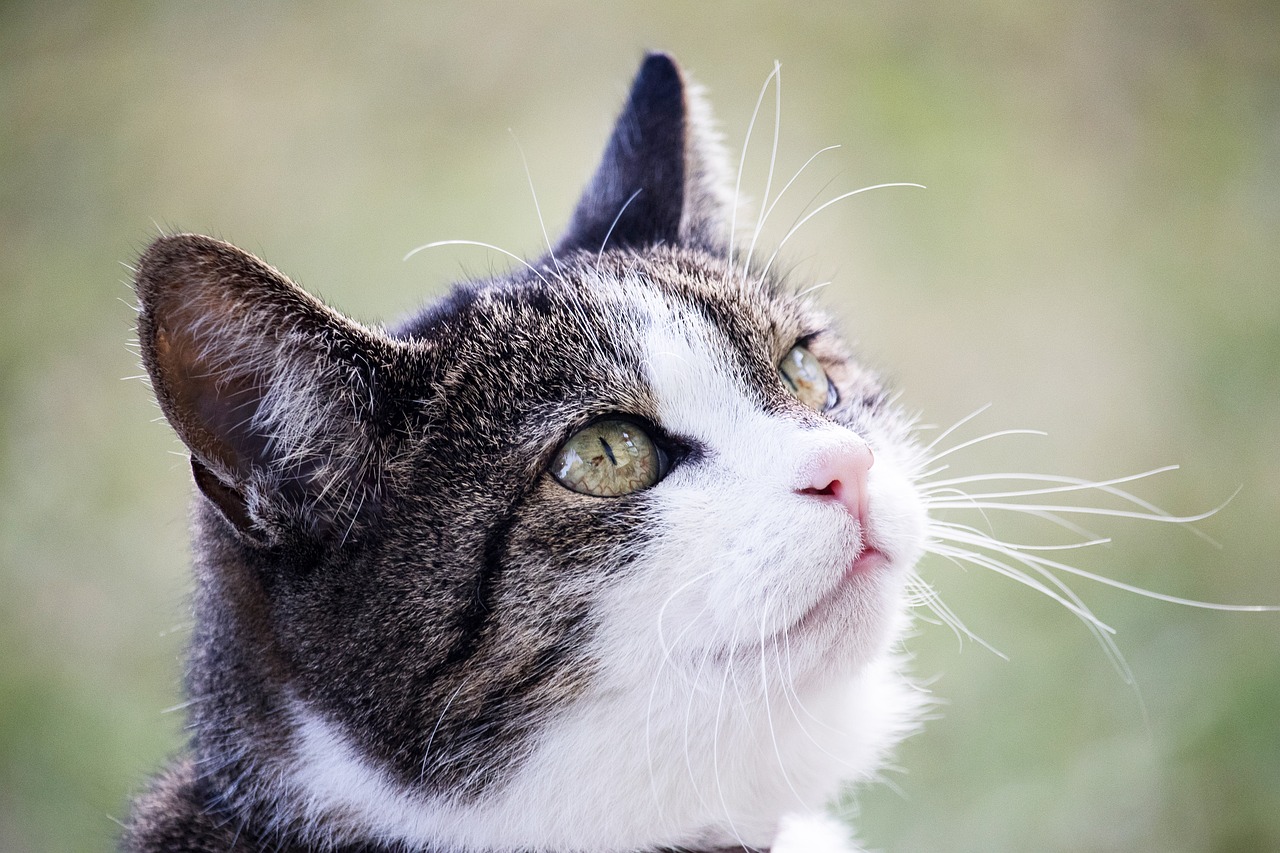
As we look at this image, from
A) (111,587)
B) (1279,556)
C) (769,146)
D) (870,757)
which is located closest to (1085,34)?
(769,146)

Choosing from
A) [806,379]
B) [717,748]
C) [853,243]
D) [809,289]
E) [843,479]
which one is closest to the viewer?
[843,479]

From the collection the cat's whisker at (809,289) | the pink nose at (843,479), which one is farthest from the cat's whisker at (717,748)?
the cat's whisker at (809,289)

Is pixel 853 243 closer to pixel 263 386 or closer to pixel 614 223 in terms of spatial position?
pixel 614 223

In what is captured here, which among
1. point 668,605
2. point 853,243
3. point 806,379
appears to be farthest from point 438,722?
point 853,243

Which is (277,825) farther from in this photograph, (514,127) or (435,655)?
(514,127)

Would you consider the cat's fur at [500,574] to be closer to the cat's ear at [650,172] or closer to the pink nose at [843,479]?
the pink nose at [843,479]
